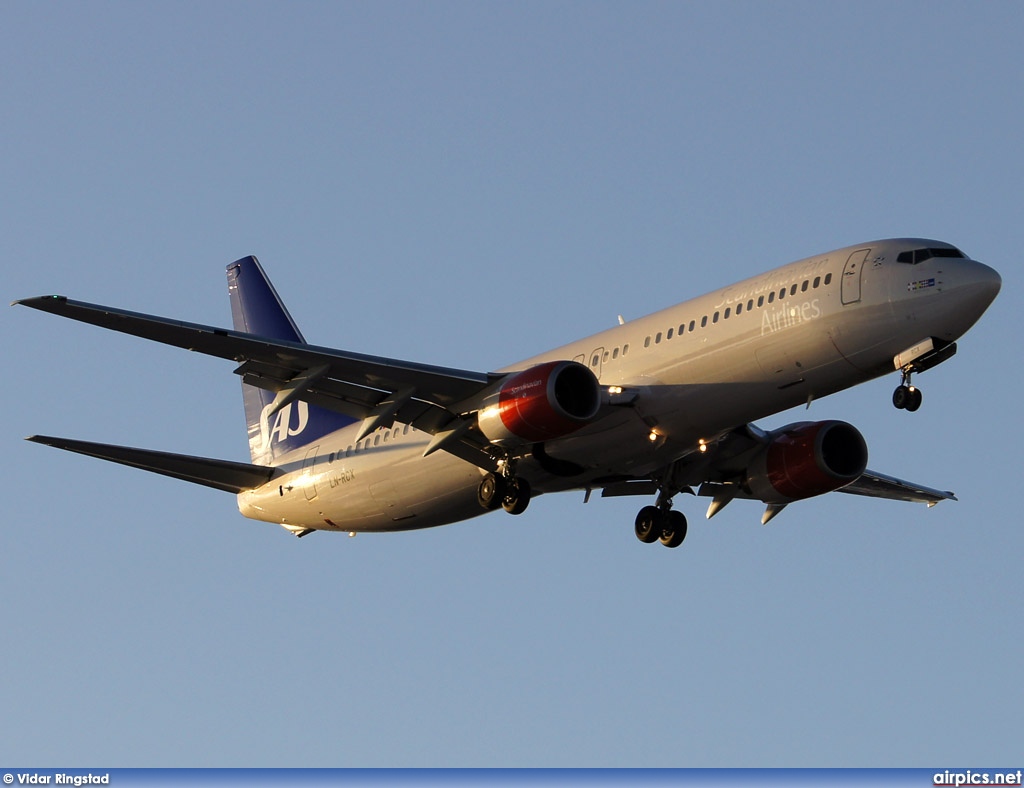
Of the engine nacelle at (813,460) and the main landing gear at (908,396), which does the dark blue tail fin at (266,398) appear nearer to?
the engine nacelle at (813,460)

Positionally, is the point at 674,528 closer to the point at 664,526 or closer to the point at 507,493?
the point at 664,526

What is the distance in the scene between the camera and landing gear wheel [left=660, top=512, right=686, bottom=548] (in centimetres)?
4478

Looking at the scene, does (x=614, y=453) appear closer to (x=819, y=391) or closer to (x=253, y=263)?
(x=819, y=391)

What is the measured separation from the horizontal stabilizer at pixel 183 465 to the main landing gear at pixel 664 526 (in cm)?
1058

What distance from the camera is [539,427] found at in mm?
37938

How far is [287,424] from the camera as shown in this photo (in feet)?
161

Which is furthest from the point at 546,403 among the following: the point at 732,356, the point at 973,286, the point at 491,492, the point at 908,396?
the point at 973,286

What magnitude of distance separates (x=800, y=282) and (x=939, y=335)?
3.32 meters

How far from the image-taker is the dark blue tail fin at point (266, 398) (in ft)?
158

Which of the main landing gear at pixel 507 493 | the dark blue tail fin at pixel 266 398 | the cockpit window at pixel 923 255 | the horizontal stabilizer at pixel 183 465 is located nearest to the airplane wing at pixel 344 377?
the main landing gear at pixel 507 493

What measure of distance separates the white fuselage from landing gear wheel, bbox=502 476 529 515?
0.60m

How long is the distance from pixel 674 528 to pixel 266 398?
14696 millimetres

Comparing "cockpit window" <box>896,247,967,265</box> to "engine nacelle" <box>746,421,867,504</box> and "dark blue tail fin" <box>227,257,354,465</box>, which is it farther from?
"dark blue tail fin" <box>227,257,354,465</box>

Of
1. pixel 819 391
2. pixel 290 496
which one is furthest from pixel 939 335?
pixel 290 496
